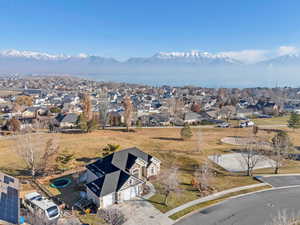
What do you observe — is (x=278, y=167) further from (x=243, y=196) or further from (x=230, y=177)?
(x=243, y=196)

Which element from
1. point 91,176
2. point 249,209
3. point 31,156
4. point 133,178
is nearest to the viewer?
point 249,209

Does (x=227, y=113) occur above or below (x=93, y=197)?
above

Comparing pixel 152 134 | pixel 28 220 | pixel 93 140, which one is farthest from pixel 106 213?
pixel 152 134

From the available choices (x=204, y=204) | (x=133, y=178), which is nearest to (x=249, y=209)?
(x=204, y=204)

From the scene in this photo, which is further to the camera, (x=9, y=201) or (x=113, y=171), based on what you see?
(x=113, y=171)

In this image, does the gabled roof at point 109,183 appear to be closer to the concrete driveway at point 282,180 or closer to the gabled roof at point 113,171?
the gabled roof at point 113,171

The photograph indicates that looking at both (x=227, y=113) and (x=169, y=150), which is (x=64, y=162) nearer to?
(x=169, y=150)

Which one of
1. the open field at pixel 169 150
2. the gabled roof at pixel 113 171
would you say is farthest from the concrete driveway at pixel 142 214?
the gabled roof at pixel 113 171
